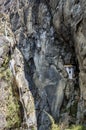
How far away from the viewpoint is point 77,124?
1953 centimetres

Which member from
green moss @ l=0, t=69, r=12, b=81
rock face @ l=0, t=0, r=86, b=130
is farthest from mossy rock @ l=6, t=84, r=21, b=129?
green moss @ l=0, t=69, r=12, b=81

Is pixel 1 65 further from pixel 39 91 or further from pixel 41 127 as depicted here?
pixel 41 127

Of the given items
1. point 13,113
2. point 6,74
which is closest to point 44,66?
point 6,74

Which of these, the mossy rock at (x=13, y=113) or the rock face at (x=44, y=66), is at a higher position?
the rock face at (x=44, y=66)

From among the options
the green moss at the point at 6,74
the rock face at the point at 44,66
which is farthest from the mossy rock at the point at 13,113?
the green moss at the point at 6,74

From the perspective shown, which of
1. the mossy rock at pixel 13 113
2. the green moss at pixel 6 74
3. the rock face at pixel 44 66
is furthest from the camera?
the green moss at pixel 6 74

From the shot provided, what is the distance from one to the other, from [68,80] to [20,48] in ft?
18.5

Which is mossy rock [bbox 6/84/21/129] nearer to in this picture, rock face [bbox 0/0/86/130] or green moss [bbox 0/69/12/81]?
rock face [bbox 0/0/86/130]

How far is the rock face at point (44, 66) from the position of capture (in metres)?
21.1

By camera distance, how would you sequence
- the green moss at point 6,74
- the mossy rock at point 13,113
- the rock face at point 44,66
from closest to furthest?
the rock face at point 44,66
the mossy rock at point 13,113
the green moss at point 6,74

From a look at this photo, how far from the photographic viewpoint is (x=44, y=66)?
24109mm

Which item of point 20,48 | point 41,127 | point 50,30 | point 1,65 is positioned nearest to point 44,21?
point 50,30

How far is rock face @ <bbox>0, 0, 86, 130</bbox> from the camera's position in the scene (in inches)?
829

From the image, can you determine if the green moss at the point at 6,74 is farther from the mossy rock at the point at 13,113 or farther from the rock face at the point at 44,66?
the mossy rock at the point at 13,113
